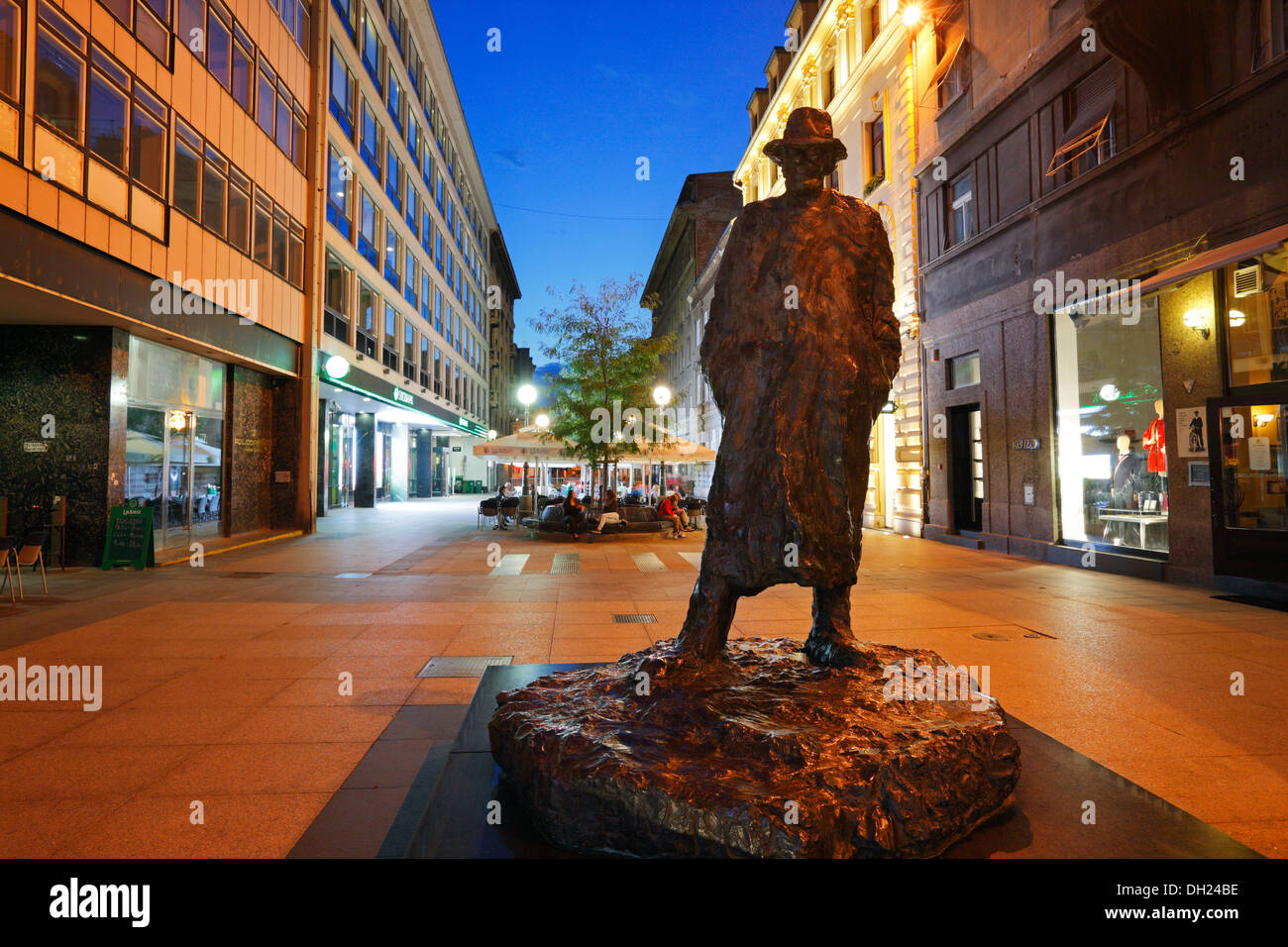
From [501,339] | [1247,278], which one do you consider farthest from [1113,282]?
[501,339]

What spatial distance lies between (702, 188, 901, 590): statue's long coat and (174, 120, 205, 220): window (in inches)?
514

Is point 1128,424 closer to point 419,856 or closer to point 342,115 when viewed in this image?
point 419,856

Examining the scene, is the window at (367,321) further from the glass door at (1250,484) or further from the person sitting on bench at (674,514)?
the glass door at (1250,484)

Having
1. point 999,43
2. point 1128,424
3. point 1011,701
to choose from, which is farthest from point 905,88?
point 1011,701

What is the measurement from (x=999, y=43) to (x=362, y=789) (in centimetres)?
1704

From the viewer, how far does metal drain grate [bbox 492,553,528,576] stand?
11.5m

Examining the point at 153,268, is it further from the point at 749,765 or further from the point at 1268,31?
the point at 1268,31

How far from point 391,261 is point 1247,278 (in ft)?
84.7

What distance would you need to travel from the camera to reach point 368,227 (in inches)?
963

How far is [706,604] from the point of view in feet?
10.9

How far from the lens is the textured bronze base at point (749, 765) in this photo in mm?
2260

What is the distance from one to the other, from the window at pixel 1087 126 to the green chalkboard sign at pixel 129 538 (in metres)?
16.5

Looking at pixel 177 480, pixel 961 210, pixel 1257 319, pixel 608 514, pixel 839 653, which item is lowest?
pixel 839 653

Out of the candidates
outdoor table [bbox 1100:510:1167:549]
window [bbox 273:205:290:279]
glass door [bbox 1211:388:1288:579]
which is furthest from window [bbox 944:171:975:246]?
window [bbox 273:205:290:279]
